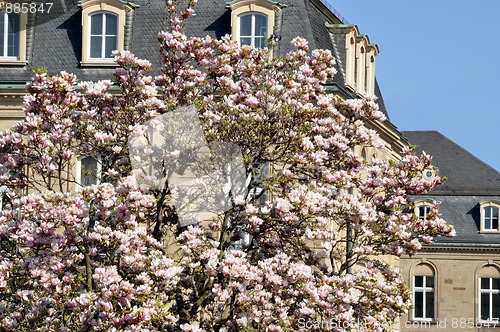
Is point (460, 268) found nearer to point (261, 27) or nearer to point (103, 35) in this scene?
point (261, 27)

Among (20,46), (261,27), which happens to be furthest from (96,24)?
(261,27)

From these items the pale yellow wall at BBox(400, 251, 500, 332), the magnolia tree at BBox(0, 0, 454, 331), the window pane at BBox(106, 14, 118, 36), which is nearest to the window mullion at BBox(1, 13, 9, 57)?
the window pane at BBox(106, 14, 118, 36)

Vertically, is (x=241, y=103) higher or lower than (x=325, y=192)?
higher

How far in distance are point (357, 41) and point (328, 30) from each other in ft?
7.58

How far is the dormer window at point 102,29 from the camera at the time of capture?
4175cm

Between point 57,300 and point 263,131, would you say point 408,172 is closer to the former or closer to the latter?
point 263,131

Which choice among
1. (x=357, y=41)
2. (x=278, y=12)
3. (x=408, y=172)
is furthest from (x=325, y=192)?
(x=357, y=41)

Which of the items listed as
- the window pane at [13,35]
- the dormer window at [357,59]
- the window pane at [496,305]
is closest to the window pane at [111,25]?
the window pane at [13,35]

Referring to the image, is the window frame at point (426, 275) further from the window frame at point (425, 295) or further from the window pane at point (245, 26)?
the window pane at point (245, 26)

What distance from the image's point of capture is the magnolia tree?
24.1 meters

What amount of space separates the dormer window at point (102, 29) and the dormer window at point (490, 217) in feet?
137

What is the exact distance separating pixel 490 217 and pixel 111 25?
139ft

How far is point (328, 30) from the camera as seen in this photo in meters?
44.0

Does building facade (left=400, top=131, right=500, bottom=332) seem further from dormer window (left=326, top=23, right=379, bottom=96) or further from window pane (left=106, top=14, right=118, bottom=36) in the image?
window pane (left=106, top=14, right=118, bottom=36)
